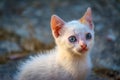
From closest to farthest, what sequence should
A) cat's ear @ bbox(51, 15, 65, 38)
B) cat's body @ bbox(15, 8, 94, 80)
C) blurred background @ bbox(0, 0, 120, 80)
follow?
cat's body @ bbox(15, 8, 94, 80), cat's ear @ bbox(51, 15, 65, 38), blurred background @ bbox(0, 0, 120, 80)

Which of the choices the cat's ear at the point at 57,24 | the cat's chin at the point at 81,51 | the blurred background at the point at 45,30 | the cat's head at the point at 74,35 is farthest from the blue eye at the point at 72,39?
the blurred background at the point at 45,30

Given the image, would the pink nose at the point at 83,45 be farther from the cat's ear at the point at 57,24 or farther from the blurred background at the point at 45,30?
the blurred background at the point at 45,30

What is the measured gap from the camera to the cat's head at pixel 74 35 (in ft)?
14.2

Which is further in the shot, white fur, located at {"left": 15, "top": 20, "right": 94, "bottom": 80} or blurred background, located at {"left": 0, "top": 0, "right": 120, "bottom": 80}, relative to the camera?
blurred background, located at {"left": 0, "top": 0, "right": 120, "bottom": 80}

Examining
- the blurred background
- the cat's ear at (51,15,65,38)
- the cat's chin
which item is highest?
the blurred background

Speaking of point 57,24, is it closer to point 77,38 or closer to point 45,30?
point 77,38

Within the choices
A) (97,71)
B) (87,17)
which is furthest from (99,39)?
(87,17)

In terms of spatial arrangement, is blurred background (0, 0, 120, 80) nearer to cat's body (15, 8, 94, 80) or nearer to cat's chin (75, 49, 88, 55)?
cat's body (15, 8, 94, 80)

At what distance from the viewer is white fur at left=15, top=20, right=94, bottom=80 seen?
4422 mm

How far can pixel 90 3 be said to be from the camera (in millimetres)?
7270

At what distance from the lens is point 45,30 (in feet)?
22.0

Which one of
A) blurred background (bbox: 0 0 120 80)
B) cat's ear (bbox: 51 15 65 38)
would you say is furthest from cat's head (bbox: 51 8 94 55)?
blurred background (bbox: 0 0 120 80)

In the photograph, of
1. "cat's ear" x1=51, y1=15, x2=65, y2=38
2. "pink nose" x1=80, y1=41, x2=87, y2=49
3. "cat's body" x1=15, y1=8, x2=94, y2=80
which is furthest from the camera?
"cat's ear" x1=51, y1=15, x2=65, y2=38

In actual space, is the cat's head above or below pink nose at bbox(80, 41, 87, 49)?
above
